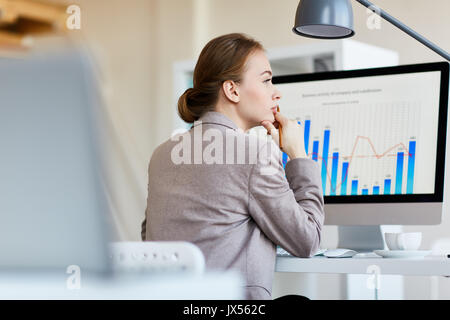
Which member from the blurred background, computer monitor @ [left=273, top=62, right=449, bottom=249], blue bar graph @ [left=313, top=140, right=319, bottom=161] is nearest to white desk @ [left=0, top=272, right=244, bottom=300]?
computer monitor @ [left=273, top=62, right=449, bottom=249]

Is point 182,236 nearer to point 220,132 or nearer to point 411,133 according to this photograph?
point 220,132

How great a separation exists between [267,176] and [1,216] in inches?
40.1

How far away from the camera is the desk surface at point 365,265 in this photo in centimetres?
132

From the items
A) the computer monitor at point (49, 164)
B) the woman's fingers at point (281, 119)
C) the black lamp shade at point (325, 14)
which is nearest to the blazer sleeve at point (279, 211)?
the woman's fingers at point (281, 119)

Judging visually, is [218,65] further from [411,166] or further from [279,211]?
[411,166]

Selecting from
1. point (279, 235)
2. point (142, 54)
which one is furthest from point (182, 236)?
point (142, 54)

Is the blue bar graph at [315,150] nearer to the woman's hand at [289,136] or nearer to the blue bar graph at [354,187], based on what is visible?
the blue bar graph at [354,187]

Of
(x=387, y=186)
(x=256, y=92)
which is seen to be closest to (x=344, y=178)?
(x=387, y=186)

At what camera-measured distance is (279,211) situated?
4.34 ft

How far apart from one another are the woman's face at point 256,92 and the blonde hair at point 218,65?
0.06 ft

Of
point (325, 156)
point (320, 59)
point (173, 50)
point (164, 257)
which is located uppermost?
point (173, 50)

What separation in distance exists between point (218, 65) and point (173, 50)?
2.37 meters
